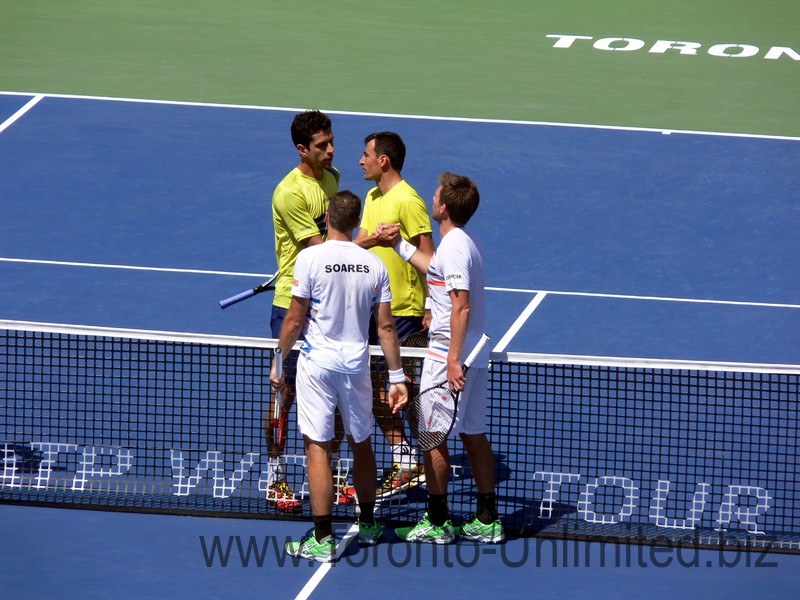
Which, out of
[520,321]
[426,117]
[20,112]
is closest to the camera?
[520,321]

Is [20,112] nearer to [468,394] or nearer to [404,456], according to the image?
[404,456]

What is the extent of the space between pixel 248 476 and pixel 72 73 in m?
11.9

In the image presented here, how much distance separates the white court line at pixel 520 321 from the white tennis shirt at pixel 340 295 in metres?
3.83

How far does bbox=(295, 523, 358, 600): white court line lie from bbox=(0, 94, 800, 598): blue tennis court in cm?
5

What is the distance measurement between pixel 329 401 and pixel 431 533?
1.07m

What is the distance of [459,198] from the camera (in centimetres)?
759

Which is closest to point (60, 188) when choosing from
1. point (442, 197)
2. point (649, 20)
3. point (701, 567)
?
point (442, 197)

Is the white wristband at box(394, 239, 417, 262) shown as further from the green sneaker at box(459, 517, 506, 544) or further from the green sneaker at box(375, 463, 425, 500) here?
the green sneaker at box(459, 517, 506, 544)

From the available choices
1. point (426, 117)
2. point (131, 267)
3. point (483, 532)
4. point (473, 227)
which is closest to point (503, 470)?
point (483, 532)

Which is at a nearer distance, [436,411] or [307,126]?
[436,411]

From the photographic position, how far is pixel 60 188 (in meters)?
14.9

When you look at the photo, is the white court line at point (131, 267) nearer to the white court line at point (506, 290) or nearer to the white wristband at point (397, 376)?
the white court line at point (506, 290)

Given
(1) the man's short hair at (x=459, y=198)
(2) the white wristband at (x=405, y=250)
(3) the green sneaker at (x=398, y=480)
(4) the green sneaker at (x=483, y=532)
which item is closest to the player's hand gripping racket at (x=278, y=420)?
(3) the green sneaker at (x=398, y=480)

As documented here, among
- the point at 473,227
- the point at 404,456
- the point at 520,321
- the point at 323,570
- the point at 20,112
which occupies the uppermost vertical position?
the point at 20,112
